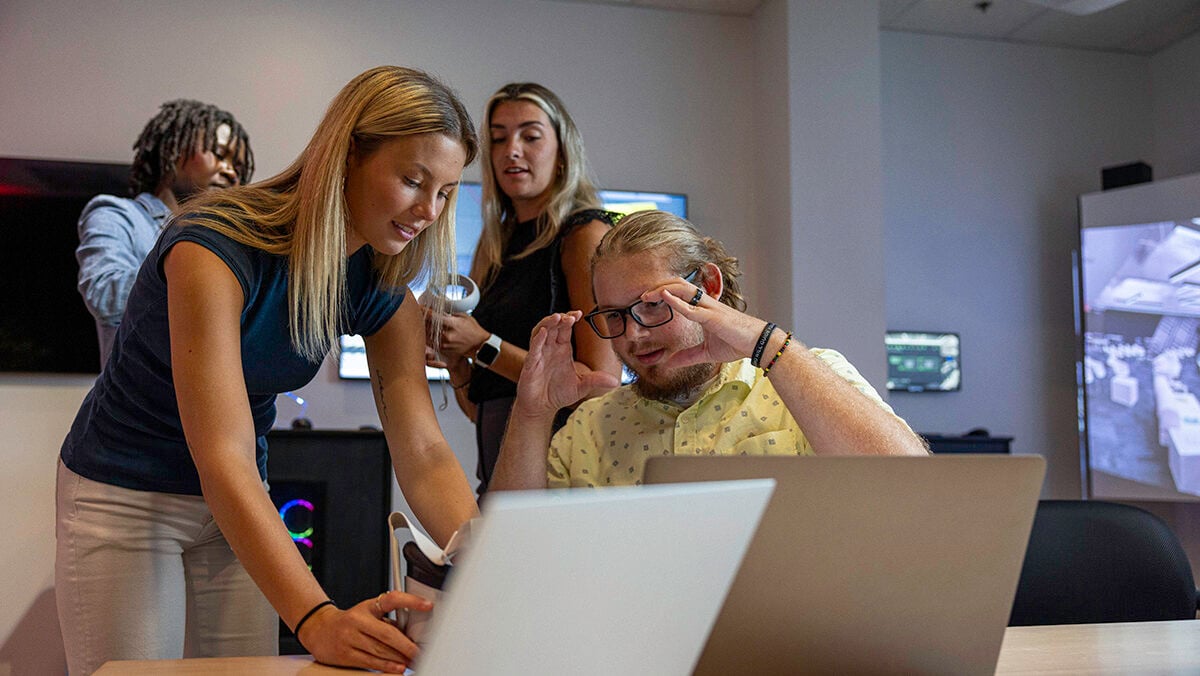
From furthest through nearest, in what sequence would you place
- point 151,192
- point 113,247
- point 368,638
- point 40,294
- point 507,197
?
1. point 40,294
2. point 151,192
3. point 113,247
4. point 507,197
5. point 368,638

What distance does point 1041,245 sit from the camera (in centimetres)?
485

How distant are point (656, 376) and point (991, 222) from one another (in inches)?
144

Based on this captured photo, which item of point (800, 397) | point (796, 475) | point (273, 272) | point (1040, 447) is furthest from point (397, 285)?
point (1040, 447)

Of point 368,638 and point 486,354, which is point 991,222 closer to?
point 486,354

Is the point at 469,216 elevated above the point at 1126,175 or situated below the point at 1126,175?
below

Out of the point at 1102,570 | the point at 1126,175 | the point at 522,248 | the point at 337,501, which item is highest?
the point at 1126,175

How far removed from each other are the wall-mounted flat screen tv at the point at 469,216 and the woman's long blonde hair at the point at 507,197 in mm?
1541

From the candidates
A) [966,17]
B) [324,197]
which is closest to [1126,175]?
[966,17]

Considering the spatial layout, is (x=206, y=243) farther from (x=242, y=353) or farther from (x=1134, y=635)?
(x=1134, y=635)

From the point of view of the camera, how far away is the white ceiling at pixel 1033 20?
4457 millimetres

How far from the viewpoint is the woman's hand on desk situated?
954 millimetres

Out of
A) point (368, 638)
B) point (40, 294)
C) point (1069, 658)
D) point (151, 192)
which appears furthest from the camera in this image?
point (40, 294)

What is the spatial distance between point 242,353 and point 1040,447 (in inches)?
168

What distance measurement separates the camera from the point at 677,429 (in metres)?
1.62
